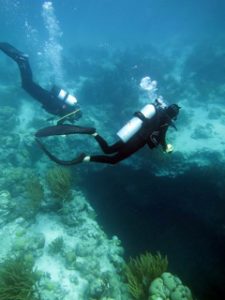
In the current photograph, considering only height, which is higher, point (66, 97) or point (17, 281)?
point (66, 97)

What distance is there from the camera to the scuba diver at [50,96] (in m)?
Answer: 9.27

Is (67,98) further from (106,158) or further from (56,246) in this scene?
(56,246)

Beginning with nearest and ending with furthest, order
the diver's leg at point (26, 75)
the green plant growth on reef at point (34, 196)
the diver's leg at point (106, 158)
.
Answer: the diver's leg at point (106, 158), the green plant growth on reef at point (34, 196), the diver's leg at point (26, 75)

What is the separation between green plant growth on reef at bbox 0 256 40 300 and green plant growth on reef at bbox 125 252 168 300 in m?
2.42

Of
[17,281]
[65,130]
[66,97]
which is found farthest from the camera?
[66,97]

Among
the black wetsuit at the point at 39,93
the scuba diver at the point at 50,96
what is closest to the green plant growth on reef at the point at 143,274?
the scuba diver at the point at 50,96

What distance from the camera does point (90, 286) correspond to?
7.20m

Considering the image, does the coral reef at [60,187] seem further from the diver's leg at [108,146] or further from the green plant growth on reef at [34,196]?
the diver's leg at [108,146]

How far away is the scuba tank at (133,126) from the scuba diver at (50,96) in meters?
2.66

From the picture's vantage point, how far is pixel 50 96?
9703 mm

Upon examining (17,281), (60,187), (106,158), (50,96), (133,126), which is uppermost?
(50,96)

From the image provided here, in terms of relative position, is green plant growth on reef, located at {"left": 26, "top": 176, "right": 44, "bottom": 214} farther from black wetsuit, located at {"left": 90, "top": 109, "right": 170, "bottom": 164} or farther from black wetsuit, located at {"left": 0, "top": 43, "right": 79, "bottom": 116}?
black wetsuit, located at {"left": 90, "top": 109, "right": 170, "bottom": 164}

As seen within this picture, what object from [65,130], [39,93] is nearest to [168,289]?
[65,130]

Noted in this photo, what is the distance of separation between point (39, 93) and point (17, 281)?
6.23m
